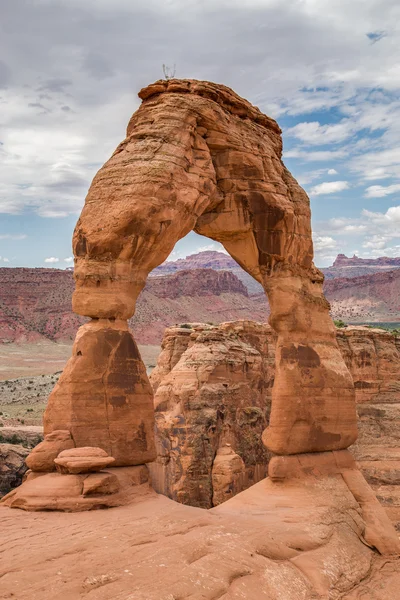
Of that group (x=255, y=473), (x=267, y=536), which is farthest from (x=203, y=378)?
(x=267, y=536)

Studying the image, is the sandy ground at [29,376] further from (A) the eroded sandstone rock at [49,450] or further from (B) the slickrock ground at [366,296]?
(B) the slickrock ground at [366,296]

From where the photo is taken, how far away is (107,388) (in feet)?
35.8

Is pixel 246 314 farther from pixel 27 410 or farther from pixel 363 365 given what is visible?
Result: pixel 363 365

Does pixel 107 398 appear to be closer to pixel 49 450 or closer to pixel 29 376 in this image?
pixel 49 450

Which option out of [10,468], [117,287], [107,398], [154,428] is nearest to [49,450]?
[107,398]

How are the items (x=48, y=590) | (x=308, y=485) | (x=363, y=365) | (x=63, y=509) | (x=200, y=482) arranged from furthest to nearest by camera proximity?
(x=363, y=365)
(x=200, y=482)
(x=308, y=485)
(x=63, y=509)
(x=48, y=590)

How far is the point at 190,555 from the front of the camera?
7.98 m

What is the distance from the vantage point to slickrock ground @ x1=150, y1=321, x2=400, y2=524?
75.4ft

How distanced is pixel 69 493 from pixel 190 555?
240 centimetres

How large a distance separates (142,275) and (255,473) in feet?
52.7

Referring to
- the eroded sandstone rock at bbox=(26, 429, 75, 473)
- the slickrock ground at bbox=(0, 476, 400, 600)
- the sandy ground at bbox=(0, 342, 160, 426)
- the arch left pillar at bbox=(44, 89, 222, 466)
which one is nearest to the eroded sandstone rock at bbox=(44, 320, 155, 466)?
the arch left pillar at bbox=(44, 89, 222, 466)

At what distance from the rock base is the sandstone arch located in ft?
3.05

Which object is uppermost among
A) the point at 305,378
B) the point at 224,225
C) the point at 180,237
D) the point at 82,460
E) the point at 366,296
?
→ the point at 366,296

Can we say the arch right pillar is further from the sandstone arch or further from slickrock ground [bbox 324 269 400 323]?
slickrock ground [bbox 324 269 400 323]
